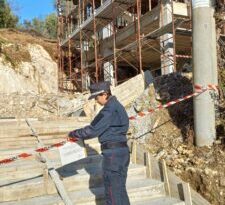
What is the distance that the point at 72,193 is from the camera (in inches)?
245

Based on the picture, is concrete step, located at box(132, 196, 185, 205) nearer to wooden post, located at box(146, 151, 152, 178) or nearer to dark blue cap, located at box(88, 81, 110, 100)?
wooden post, located at box(146, 151, 152, 178)

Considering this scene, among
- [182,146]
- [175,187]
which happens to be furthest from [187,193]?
[182,146]

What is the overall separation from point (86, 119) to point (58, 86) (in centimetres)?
1839

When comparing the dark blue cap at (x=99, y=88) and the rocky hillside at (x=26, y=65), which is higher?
the rocky hillside at (x=26, y=65)

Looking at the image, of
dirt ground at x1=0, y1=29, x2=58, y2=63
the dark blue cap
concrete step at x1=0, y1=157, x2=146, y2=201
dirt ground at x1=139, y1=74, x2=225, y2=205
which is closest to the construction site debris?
dirt ground at x1=139, y1=74, x2=225, y2=205

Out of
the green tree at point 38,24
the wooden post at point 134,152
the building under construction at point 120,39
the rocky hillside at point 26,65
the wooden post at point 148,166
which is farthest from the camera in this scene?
the green tree at point 38,24

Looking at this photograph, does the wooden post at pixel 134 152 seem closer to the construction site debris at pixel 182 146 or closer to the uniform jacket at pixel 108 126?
the construction site debris at pixel 182 146

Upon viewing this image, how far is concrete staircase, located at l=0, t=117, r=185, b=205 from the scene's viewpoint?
19.5ft

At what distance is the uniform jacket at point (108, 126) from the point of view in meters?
5.04

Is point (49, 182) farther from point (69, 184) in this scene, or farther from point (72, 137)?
point (72, 137)

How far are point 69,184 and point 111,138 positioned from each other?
1701 mm

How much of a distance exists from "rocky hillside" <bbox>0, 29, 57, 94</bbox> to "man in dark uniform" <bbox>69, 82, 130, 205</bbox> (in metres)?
21.1

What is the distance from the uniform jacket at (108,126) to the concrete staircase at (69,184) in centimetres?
134

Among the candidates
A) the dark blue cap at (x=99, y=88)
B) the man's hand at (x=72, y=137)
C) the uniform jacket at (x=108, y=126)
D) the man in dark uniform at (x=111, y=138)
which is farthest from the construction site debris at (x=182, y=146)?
the dark blue cap at (x=99, y=88)
